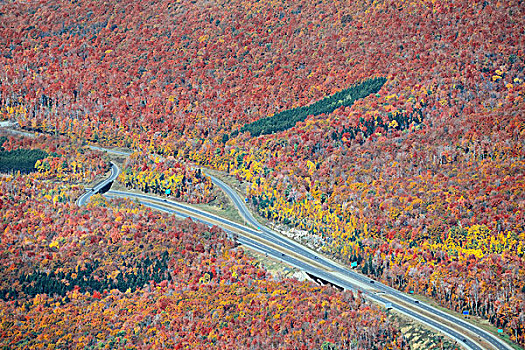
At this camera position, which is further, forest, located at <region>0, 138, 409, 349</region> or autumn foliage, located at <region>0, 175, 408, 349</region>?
autumn foliage, located at <region>0, 175, 408, 349</region>

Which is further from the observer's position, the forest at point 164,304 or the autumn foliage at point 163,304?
the autumn foliage at point 163,304

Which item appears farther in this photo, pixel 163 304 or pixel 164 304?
pixel 163 304

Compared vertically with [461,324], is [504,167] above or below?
above

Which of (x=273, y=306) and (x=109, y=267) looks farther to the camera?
(x=109, y=267)

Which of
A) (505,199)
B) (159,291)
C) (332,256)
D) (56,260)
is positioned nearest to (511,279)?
(505,199)

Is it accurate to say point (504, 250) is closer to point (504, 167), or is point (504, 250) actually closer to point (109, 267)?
point (504, 167)

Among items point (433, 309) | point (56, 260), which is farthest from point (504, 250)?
point (56, 260)

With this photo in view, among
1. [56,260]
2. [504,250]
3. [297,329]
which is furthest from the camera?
[56,260]

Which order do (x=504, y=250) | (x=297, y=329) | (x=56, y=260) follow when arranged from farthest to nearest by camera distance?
1. (x=56, y=260)
2. (x=504, y=250)
3. (x=297, y=329)

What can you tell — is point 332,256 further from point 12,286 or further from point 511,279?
point 12,286
